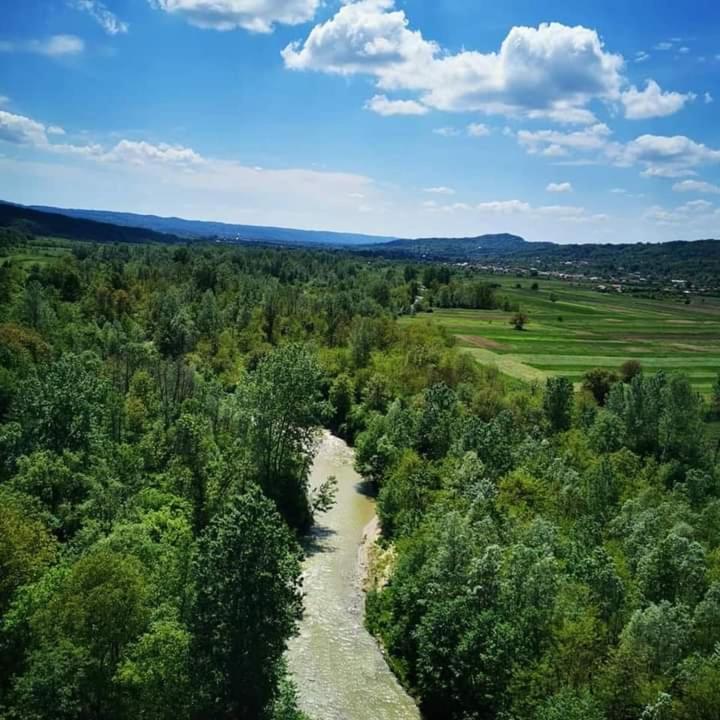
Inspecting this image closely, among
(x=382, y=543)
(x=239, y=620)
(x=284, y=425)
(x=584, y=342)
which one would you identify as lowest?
(x=382, y=543)

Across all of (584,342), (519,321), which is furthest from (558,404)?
(519,321)

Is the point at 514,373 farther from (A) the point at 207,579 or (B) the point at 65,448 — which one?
(A) the point at 207,579

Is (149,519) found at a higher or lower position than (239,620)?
lower

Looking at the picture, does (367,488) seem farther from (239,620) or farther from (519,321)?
(519,321)

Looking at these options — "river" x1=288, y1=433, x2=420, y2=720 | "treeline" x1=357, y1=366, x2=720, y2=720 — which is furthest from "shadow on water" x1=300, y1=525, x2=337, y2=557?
"treeline" x1=357, y1=366, x2=720, y2=720

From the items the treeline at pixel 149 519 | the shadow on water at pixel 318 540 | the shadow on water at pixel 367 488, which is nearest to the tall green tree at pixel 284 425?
the treeline at pixel 149 519

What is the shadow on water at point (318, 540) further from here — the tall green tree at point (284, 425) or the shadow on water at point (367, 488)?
the shadow on water at point (367, 488)

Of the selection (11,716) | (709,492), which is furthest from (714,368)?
(11,716)
